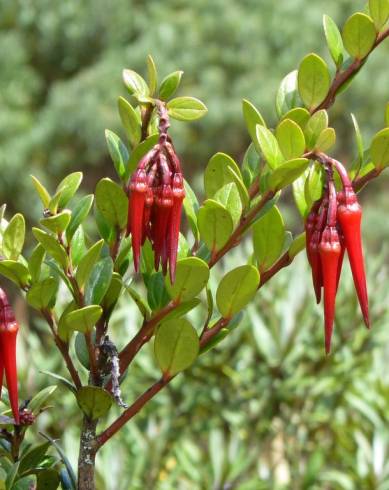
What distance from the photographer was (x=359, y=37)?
2.47 ft

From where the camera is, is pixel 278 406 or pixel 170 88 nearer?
pixel 170 88

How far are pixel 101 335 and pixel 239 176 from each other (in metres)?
0.16

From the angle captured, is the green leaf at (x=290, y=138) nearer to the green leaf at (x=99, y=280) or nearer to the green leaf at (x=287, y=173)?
the green leaf at (x=287, y=173)

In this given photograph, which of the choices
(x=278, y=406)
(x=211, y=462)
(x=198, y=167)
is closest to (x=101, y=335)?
(x=211, y=462)

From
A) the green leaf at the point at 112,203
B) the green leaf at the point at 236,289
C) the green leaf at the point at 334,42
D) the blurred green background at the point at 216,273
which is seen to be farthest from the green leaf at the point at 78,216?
the blurred green background at the point at 216,273

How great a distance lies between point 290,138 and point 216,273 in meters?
1.45

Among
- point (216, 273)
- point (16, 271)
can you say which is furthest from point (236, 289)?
point (216, 273)

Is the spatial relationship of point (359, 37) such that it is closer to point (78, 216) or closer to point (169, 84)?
point (169, 84)

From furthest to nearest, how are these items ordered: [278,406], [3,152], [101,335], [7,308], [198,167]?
1. [198,167]
2. [3,152]
3. [278,406]
4. [101,335]
5. [7,308]

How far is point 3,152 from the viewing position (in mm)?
5527

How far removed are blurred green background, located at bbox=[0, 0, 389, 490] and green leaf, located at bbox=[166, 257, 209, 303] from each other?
64 cm

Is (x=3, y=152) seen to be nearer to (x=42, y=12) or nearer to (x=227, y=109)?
(x=42, y=12)

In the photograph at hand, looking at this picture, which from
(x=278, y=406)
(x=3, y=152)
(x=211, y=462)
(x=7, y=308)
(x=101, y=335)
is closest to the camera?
(x=7, y=308)

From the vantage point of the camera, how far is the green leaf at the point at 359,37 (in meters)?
0.74
